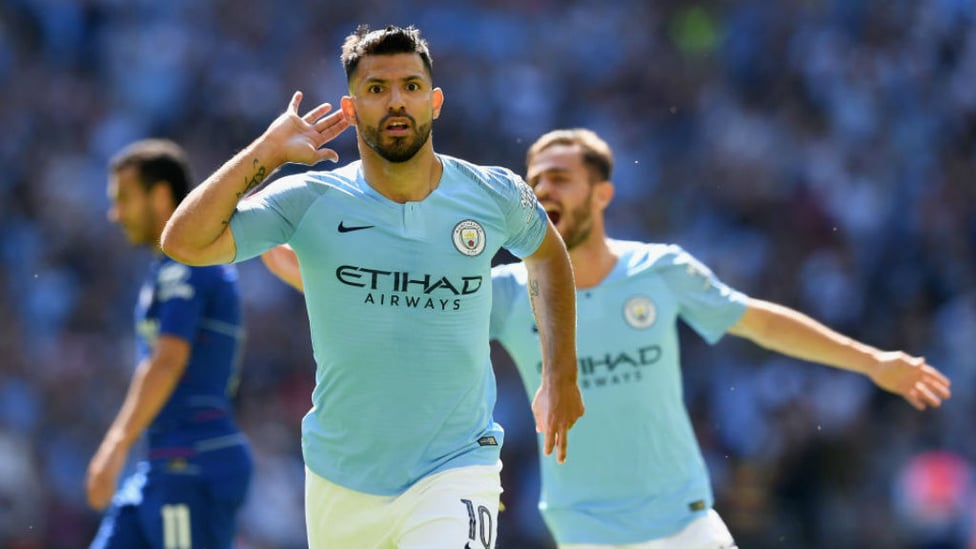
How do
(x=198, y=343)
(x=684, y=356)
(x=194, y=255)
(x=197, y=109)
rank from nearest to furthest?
(x=194, y=255)
(x=198, y=343)
(x=684, y=356)
(x=197, y=109)

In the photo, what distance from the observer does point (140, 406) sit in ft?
23.5

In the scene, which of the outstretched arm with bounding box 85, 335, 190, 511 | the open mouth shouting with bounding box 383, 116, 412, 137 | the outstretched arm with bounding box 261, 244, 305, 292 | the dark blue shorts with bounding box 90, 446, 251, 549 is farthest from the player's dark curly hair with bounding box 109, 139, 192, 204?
the open mouth shouting with bounding box 383, 116, 412, 137

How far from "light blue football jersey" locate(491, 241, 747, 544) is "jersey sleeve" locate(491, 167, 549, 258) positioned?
129 centimetres

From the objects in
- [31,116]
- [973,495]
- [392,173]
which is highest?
[31,116]

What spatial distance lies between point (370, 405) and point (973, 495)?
32.6 feet

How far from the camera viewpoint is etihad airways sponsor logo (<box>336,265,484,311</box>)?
4918 millimetres

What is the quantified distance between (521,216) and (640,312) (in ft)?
5.14

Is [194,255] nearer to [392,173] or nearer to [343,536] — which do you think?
[392,173]

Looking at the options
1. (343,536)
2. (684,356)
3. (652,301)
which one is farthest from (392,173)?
(684,356)

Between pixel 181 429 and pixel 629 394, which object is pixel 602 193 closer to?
pixel 629 394

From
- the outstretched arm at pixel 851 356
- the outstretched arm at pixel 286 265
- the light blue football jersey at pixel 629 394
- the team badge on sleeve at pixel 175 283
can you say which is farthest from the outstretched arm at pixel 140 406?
the outstretched arm at pixel 851 356

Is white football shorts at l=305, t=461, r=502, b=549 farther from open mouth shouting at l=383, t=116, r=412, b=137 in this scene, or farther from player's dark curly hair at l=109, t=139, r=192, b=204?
player's dark curly hair at l=109, t=139, r=192, b=204

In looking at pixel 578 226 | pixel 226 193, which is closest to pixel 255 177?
pixel 226 193

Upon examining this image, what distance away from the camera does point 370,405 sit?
16.4ft
